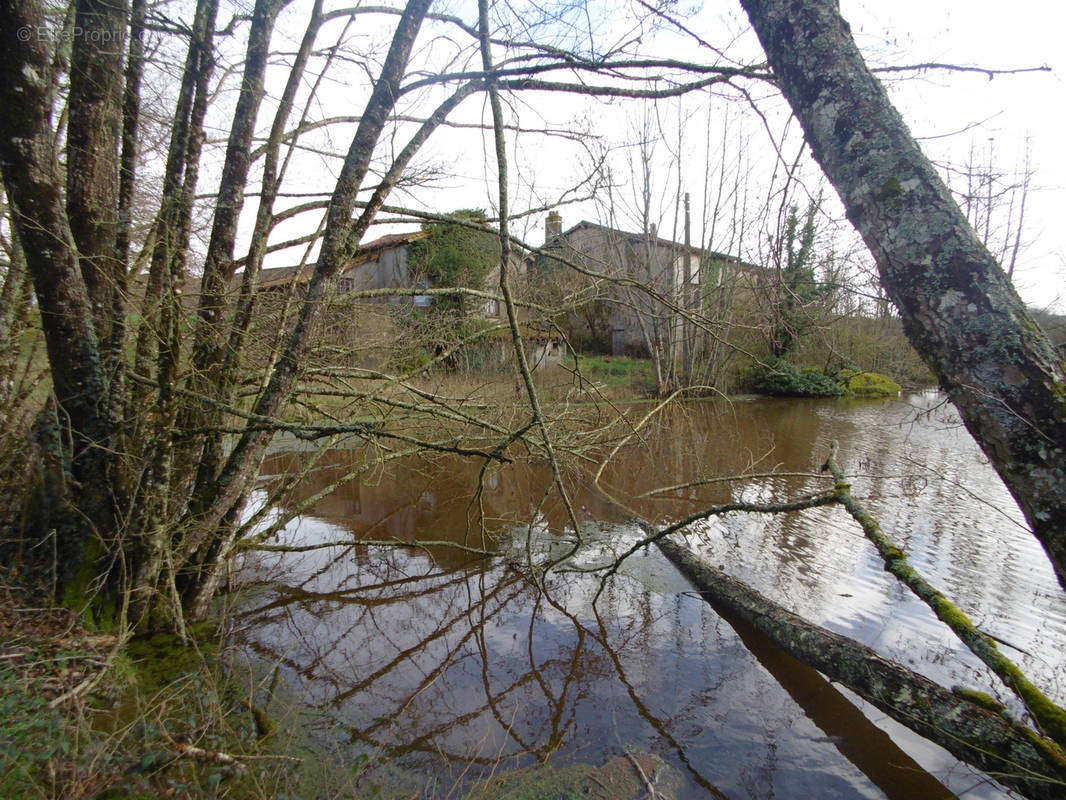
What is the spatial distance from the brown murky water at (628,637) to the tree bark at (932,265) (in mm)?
1190

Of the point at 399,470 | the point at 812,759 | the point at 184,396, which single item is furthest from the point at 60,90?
the point at 812,759

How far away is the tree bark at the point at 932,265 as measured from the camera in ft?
5.45

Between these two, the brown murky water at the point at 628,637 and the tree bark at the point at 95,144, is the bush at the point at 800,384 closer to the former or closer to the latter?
the brown murky water at the point at 628,637

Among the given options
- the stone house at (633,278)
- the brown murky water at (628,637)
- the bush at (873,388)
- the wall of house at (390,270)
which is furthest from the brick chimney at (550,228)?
the bush at (873,388)

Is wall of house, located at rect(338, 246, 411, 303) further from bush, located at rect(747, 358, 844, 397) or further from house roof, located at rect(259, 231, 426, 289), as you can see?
bush, located at rect(747, 358, 844, 397)

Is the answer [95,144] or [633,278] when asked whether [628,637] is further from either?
[95,144]

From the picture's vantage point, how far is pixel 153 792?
8.39 ft

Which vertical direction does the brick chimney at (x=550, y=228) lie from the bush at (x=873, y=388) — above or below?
above

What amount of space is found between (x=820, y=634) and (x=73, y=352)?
5376 millimetres

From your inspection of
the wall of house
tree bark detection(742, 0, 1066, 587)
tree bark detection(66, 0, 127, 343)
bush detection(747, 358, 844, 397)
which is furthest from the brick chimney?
bush detection(747, 358, 844, 397)

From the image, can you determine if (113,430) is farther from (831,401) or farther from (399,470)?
(831,401)

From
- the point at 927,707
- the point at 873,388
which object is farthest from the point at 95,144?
the point at 873,388

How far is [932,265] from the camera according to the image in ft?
5.89

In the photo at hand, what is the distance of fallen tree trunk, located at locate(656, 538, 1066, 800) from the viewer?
2.62 metres
